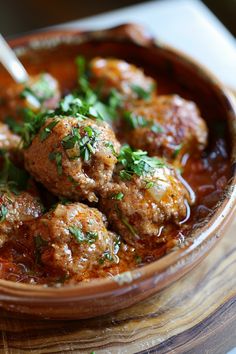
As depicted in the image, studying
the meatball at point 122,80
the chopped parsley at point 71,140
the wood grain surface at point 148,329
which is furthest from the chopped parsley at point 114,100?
the wood grain surface at point 148,329

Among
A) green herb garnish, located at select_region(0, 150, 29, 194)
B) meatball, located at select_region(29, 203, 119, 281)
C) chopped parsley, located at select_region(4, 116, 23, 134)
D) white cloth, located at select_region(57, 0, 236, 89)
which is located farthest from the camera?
white cloth, located at select_region(57, 0, 236, 89)

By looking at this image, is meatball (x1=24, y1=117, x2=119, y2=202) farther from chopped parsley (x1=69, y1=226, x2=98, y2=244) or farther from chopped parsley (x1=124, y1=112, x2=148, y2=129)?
chopped parsley (x1=124, y1=112, x2=148, y2=129)

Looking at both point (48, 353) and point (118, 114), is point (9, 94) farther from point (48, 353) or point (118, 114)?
point (48, 353)

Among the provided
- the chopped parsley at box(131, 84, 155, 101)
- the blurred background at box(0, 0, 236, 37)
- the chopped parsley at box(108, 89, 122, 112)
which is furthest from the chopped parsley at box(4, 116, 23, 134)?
the blurred background at box(0, 0, 236, 37)

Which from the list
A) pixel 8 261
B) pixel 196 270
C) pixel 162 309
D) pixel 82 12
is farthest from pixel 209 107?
pixel 82 12

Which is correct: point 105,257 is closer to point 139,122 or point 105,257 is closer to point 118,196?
point 118,196

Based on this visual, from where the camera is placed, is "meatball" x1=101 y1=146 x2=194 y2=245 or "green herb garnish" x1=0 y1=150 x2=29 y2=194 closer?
"meatball" x1=101 y1=146 x2=194 y2=245
